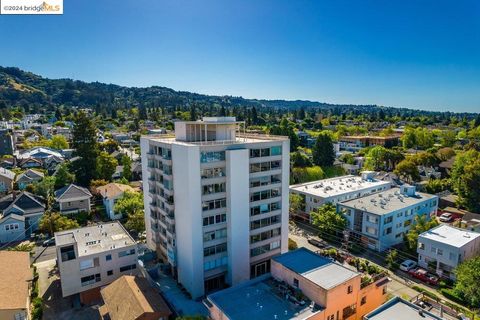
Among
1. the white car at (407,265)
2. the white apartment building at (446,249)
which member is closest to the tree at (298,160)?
the white apartment building at (446,249)

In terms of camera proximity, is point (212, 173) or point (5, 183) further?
point (5, 183)

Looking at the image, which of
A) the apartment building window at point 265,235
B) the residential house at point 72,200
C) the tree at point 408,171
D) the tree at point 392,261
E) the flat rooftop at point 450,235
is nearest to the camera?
the apartment building window at point 265,235

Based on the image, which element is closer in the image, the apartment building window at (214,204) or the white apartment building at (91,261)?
→ the apartment building window at (214,204)

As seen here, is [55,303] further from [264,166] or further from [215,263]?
[264,166]

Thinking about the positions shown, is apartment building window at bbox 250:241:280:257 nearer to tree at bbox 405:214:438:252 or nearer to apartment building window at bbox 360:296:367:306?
apartment building window at bbox 360:296:367:306

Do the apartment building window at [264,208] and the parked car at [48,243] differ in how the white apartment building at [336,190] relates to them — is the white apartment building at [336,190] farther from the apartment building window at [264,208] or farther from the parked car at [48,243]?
→ the parked car at [48,243]

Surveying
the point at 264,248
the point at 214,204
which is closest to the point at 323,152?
the point at 264,248

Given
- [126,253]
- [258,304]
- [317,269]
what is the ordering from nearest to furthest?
[258,304]
[317,269]
[126,253]

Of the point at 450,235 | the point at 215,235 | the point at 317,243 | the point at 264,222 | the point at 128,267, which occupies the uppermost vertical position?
the point at 264,222
